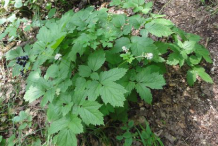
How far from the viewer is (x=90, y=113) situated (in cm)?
173

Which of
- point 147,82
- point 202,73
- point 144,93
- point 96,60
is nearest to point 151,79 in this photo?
point 147,82

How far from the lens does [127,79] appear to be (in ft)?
6.82

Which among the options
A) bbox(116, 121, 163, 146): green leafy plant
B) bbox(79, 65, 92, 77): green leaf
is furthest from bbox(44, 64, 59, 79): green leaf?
bbox(116, 121, 163, 146): green leafy plant

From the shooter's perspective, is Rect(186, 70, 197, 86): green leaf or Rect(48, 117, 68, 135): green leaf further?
Rect(186, 70, 197, 86): green leaf

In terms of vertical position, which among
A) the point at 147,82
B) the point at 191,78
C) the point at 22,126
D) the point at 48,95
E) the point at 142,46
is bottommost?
the point at 22,126

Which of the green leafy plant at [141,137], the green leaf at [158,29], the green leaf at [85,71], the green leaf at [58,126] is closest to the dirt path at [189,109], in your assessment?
the green leafy plant at [141,137]

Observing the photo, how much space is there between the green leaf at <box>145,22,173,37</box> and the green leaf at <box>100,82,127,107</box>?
2.57ft

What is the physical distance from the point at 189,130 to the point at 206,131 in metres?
0.20

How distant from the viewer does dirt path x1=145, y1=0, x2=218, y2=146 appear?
2.25 metres

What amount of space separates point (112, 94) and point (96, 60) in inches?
18.3

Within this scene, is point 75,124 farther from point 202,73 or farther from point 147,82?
point 202,73

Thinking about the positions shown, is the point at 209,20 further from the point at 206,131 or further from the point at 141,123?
the point at 141,123

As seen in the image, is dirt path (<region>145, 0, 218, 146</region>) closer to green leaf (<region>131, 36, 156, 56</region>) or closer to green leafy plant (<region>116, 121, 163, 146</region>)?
green leafy plant (<region>116, 121, 163, 146</region>)

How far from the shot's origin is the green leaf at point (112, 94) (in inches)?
66.4
